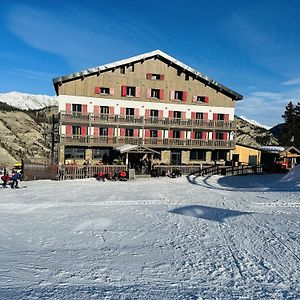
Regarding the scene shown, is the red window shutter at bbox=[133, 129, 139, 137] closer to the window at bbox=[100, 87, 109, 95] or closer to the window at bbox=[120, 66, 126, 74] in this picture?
the window at bbox=[100, 87, 109, 95]

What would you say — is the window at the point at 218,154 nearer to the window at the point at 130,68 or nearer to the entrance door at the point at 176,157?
the entrance door at the point at 176,157

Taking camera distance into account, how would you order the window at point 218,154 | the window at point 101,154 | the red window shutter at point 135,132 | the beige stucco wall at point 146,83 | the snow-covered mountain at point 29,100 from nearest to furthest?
the beige stucco wall at point 146,83 < the window at point 101,154 < the red window shutter at point 135,132 < the window at point 218,154 < the snow-covered mountain at point 29,100

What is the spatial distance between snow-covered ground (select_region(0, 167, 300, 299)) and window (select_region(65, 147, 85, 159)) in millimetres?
15002

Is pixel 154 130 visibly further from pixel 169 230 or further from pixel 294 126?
pixel 294 126

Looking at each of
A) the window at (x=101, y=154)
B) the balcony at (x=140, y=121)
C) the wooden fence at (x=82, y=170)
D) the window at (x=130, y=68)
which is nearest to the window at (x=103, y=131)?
the balcony at (x=140, y=121)

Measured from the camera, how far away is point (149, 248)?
8.30m

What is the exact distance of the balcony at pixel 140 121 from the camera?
29.4 m

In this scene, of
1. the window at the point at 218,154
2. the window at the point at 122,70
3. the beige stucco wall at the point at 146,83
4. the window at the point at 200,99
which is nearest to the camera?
the beige stucco wall at the point at 146,83

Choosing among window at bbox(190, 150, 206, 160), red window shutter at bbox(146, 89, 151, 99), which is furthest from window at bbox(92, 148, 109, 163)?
window at bbox(190, 150, 206, 160)

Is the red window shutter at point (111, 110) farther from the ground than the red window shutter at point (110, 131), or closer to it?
farther from the ground

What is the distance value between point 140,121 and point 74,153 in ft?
24.4

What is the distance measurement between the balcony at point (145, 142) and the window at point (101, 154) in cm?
116

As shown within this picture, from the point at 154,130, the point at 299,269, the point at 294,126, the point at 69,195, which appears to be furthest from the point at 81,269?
the point at 294,126

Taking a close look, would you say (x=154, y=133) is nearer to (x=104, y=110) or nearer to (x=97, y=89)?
(x=104, y=110)
